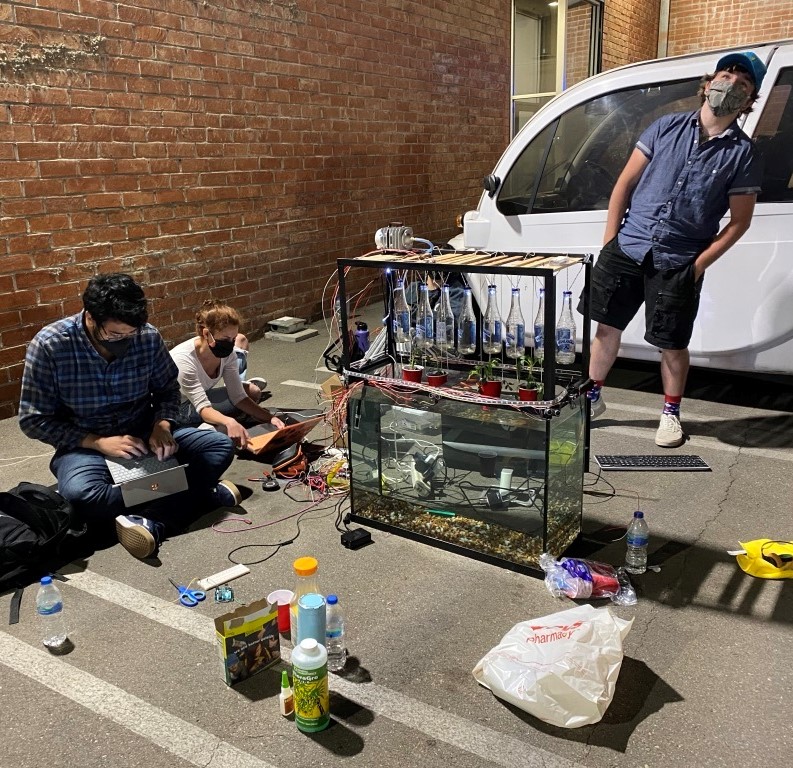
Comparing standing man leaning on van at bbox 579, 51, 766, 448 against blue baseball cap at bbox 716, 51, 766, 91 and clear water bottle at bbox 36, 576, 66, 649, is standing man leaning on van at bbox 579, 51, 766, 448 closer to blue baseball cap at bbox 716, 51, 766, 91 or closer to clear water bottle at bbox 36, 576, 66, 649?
blue baseball cap at bbox 716, 51, 766, 91

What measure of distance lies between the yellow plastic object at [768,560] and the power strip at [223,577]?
7.03 ft

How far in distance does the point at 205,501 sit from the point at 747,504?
2764 mm

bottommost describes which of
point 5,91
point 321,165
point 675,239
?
point 675,239

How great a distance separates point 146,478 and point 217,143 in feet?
14.0

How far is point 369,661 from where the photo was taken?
2.58 metres

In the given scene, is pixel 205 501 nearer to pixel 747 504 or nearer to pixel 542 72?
pixel 747 504

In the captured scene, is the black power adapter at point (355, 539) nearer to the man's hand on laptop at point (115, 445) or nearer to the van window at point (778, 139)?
the man's hand on laptop at point (115, 445)

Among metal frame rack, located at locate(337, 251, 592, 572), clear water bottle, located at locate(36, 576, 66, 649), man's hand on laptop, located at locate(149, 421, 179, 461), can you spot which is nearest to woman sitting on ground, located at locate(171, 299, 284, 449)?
man's hand on laptop, located at locate(149, 421, 179, 461)

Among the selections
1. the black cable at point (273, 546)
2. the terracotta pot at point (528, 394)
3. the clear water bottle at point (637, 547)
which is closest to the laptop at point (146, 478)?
the black cable at point (273, 546)

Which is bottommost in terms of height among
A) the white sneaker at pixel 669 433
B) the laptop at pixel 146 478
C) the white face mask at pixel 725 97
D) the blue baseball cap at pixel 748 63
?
the white sneaker at pixel 669 433

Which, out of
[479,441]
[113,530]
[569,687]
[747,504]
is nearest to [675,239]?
[747,504]

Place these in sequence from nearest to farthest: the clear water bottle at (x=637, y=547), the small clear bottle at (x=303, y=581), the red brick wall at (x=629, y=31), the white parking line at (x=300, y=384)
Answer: the small clear bottle at (x=303, y=581) < the clear water bottle at (x=637, y=547) < the white parking line at (x=300, y=384) < the red brick wall at (x=629, y=31)

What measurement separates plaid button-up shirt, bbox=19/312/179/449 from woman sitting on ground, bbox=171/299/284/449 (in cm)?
46

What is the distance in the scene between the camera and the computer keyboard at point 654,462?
4113 mm
